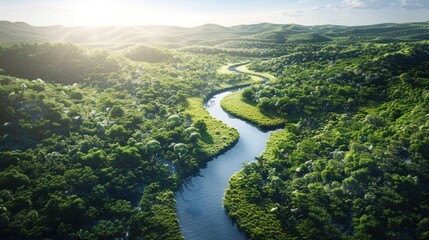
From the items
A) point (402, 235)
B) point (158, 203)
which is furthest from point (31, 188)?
point (402, 235)

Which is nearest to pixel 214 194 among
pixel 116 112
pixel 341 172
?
pixel 341 172

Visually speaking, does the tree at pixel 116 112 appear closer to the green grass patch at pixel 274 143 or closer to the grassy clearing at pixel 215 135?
the grassy clearing at pixel 215 135

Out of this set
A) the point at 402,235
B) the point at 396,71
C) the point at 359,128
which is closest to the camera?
the point at 402,235

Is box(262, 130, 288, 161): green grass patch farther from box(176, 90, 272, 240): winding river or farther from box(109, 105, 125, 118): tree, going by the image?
box(109, 105, 125, 118): tree

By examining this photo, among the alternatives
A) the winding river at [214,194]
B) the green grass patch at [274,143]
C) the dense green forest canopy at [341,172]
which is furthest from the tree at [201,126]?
the dense green forest canopy at [341,172]

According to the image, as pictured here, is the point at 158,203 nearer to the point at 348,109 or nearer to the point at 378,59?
the point at 348,109

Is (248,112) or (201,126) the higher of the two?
(201,126)

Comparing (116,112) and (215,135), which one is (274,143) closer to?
(215,135)

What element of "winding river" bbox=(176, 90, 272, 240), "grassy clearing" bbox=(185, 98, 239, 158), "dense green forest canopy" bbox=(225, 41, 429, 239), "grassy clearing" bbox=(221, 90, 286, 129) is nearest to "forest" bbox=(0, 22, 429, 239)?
"dense green forest canopy" bbox=(225, 41, 429, 239)
